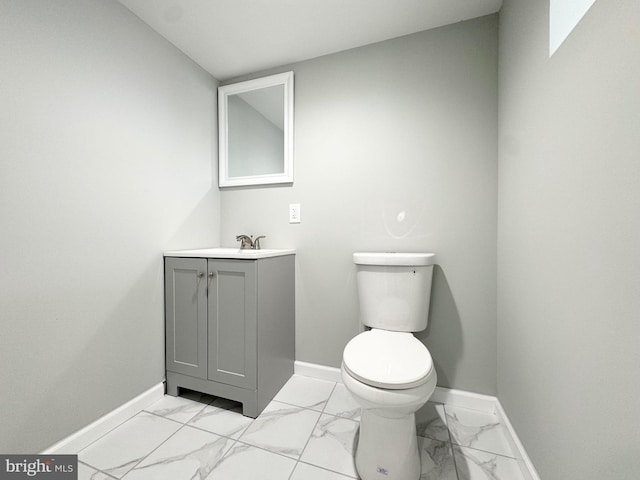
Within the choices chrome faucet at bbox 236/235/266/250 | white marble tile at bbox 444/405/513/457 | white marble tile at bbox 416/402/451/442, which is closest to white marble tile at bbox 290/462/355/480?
white marble tile at bbox 416/402/451/442

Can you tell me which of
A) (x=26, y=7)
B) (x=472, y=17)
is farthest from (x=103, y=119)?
(x=472, y=17)

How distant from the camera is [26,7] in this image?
0.93 metres

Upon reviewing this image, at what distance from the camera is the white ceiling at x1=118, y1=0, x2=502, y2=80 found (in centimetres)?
127

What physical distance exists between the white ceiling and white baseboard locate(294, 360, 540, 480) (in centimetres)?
202

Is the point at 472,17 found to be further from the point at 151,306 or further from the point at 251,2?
the point at 151,306

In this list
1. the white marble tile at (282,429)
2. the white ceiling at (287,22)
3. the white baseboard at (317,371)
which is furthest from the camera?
the white baseboard at (317,371)

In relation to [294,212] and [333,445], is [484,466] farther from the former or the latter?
[294,212]

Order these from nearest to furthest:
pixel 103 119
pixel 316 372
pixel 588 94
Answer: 1. pixel 588 94
2. pixel 103 119
3. pixel 316 372

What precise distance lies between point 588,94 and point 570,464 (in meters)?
1.01

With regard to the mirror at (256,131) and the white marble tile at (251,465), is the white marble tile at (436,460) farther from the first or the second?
the mirror at (256,131)

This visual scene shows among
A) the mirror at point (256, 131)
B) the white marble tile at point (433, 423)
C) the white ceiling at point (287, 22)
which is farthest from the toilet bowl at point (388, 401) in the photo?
the white ceiling at point (287, 22)

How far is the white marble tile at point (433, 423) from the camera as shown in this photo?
1177mm

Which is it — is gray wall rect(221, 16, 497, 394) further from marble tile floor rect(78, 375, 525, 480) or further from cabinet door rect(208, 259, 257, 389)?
cabinet door rect(208, 259, 257, 389)

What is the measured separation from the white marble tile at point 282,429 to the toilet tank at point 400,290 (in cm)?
58
